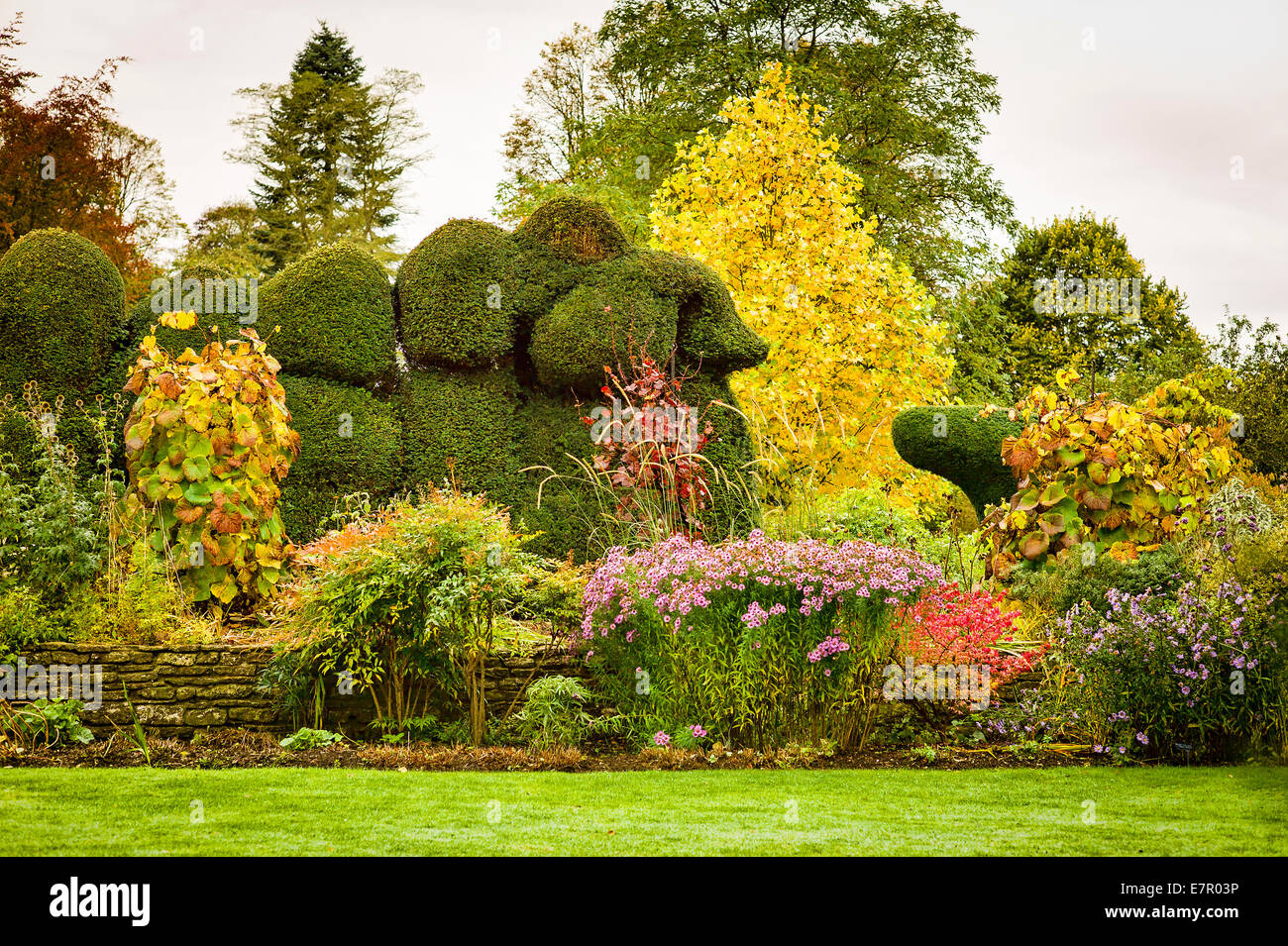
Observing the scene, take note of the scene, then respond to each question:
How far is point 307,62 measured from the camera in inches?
1283

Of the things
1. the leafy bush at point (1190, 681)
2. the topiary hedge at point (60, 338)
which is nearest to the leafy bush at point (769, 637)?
the leafy bush at point (1190, 681)

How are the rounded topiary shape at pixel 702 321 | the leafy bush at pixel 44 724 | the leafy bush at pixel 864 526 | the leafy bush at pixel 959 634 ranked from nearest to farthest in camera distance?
the leafy bush at pixel 44 724 → the leafy bush at pixel 959 634 → the leafy bush at pixel 864 526 → the rounded topiary shape at pixel 702 321

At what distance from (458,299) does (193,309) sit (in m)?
2.19

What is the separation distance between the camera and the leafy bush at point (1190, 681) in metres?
6.21

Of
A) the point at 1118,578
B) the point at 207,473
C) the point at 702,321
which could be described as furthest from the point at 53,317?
the point at 1118,578

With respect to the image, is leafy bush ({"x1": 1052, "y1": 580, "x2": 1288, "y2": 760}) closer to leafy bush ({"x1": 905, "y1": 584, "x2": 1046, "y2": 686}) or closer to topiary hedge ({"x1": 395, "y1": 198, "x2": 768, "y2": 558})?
leafy bush ({"x1": 905, "y1": 584, "x2": 1046, "y2": 686})

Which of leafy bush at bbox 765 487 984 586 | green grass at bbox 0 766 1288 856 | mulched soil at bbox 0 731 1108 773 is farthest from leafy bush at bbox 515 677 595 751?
leafy bush at bbox 765 487 984 586

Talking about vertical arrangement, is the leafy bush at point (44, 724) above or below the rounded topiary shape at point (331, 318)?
below

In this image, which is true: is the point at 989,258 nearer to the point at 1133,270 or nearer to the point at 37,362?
the point at 1133,270

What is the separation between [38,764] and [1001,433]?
30.4 feet

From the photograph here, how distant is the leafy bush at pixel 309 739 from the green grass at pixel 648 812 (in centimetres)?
72

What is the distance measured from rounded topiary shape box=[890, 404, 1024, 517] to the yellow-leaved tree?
647 mm

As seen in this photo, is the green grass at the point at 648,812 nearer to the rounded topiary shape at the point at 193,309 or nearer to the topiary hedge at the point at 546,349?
the topiary hedge at the point at 546,349
